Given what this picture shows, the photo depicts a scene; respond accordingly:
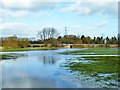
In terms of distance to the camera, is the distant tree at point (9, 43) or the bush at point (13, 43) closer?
the distant tree at point (9, 43)

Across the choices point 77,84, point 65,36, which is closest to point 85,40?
point 65,36

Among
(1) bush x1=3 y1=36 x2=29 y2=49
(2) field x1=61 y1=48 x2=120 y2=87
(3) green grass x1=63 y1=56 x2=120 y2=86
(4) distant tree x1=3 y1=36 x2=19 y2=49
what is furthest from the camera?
(1) bush x1=3 y1=36 x2=29 y2=49

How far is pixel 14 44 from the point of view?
59.2 meters

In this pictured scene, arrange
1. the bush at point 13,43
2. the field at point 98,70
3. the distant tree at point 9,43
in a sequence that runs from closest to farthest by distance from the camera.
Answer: the field at point 98,70 → the distant tree at point 9,43 → the bush at point 13,43

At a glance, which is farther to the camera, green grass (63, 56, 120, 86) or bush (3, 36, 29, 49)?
bush (3, 36, 29, 49)

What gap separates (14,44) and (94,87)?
183ft

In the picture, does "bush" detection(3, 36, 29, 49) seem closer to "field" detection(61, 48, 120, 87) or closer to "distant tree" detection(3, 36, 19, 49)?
"distant tree" detection(3, 36, 19, 49)

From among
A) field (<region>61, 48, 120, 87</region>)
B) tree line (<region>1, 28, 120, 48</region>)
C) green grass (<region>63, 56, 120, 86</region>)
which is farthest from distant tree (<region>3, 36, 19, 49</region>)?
green grass (<region>63, 56, 120, 86</region>)

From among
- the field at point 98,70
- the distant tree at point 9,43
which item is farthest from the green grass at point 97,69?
the distant tree at point 9,43

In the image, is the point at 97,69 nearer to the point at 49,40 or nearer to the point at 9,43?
the point at 9,43

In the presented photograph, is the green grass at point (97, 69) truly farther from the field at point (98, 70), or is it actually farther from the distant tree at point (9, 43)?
the distant tree at point (9, 43)

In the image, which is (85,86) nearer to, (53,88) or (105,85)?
(105,85)

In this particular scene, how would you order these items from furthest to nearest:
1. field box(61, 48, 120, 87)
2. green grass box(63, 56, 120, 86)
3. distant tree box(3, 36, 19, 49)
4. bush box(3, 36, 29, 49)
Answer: bush box(3, 36, 29, 49) < distant tree box(3, 36, 19, 49) < green grass box(63, 56, 120, 86) < field box(61, 48, 120, 87)

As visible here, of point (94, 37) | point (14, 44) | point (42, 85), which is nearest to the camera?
point (42, 85)
